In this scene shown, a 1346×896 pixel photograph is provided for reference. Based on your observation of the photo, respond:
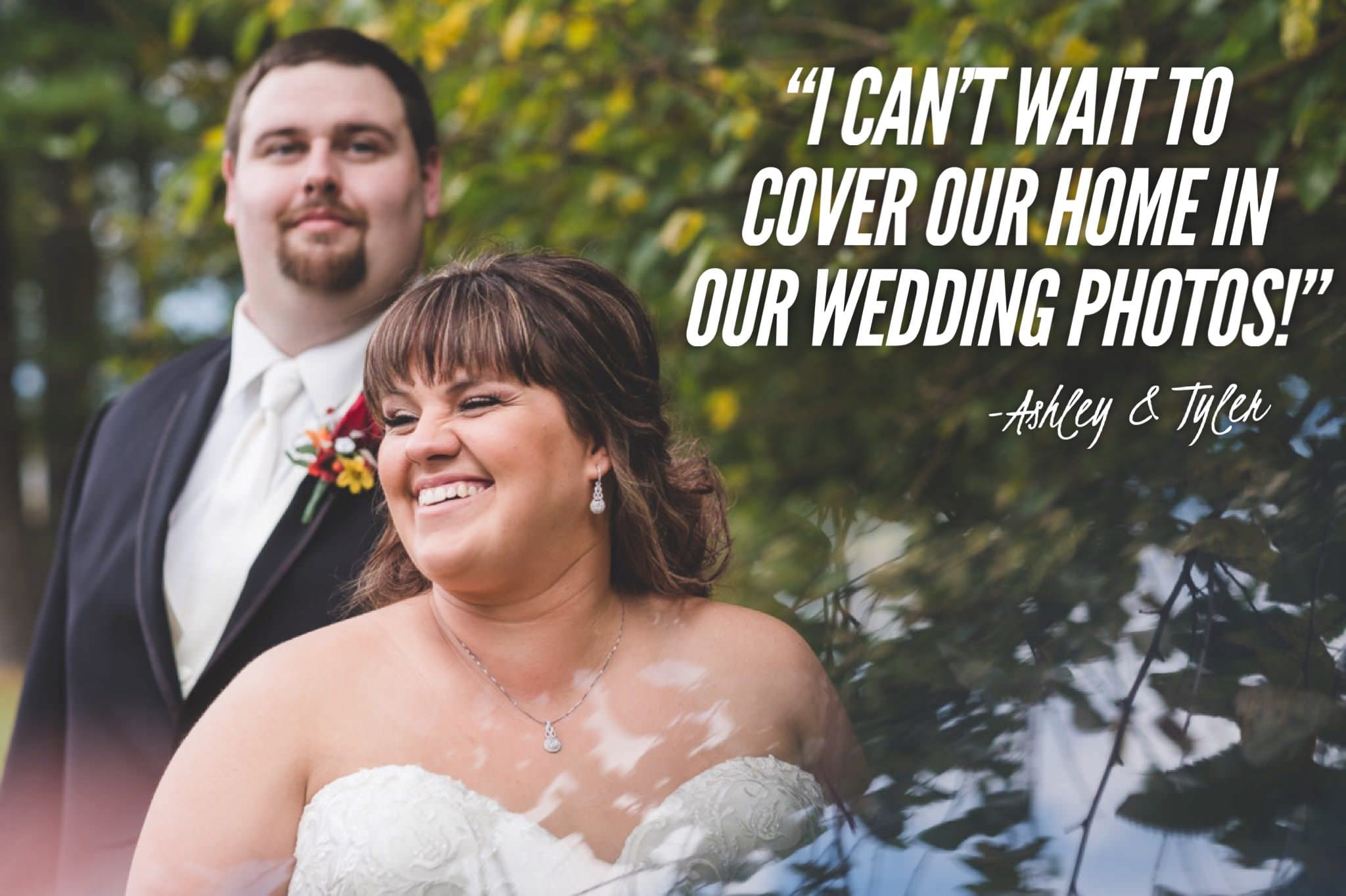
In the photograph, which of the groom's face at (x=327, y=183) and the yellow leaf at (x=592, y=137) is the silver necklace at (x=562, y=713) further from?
the yellow leaf at (x=592, y=137)

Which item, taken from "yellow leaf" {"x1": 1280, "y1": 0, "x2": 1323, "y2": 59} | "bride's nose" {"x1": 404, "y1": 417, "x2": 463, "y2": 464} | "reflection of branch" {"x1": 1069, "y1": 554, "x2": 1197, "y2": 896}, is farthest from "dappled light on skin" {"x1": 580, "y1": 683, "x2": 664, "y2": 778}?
"yellow leaf" {"x1": 1280, "y1": 0, "x2": 1323, "y2": 59}

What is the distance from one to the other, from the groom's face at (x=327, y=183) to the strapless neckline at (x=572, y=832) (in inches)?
42.4

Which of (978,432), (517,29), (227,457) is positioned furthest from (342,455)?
(978,432)

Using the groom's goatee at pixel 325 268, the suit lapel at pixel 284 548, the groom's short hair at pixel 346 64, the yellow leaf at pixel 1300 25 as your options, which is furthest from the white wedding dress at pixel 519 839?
the yellow leaf at pixel 1300 25

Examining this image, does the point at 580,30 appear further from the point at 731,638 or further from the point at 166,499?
the point at 731,638

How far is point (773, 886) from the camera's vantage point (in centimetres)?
133

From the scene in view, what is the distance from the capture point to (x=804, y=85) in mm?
3736

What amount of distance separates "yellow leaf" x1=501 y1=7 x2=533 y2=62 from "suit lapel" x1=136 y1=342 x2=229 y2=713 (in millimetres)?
1362

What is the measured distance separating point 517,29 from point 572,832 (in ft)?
8.73

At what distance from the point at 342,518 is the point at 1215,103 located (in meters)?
2.44

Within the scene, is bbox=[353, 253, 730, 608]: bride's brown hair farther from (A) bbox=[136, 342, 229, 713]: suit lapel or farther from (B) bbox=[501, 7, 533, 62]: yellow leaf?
(B) bbox=[501, 7, 533, 62]: yellow leaf

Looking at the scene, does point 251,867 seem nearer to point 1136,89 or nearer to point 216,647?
point 216,647

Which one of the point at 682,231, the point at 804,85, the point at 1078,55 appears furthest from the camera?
the point at 804,85

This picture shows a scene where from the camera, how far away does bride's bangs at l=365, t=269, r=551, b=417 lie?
1890mm
